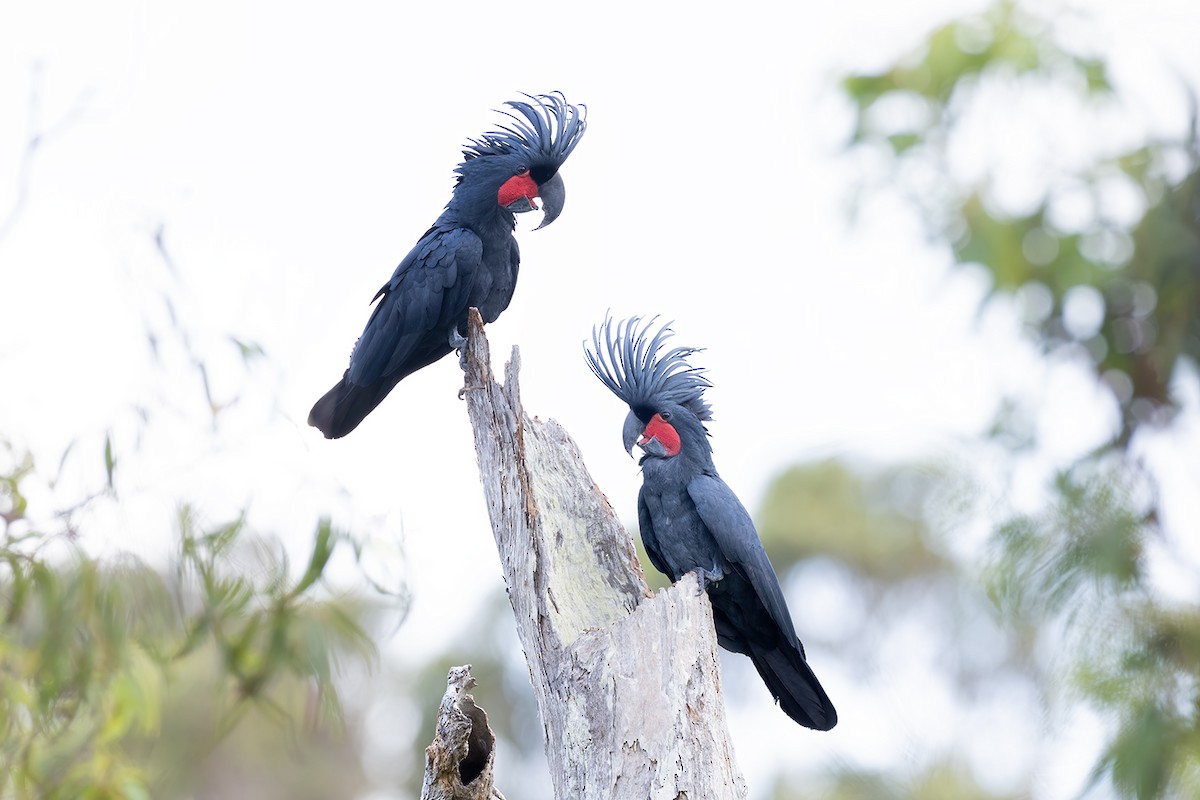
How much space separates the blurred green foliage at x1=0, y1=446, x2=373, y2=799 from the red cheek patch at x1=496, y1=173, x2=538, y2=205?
1.61 m

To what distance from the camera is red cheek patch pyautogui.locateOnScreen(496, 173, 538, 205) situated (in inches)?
189

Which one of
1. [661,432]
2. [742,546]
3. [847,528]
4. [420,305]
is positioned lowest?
[742,546]

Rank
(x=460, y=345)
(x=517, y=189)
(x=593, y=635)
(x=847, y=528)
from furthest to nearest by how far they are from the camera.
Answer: (x=847, y=528) → (x=517, y=189) → (x=460, y=345) → (x=593, y=635)

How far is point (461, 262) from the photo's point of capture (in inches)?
185

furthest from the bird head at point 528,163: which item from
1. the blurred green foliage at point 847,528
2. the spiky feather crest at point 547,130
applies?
the blurred green foliage at point 847,528

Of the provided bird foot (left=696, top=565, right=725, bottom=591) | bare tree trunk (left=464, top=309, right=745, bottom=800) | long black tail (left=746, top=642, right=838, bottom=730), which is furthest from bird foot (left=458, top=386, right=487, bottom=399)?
long black tail (left=746, top=642, right=838, bottom=730)

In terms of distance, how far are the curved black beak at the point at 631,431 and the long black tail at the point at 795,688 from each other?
2.86 ft

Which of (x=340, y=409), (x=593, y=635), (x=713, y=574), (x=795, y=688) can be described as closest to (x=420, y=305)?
(x=340, y=409)

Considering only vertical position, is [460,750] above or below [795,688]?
below

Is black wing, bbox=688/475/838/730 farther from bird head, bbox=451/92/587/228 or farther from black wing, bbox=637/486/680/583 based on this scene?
bird head, bbox=451/92/587/228

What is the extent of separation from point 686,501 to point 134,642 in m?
2.13

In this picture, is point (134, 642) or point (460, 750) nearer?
point (460, 750)

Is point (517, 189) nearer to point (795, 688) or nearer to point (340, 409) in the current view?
point (340, 409)

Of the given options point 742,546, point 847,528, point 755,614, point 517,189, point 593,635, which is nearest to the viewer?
point 593,635
